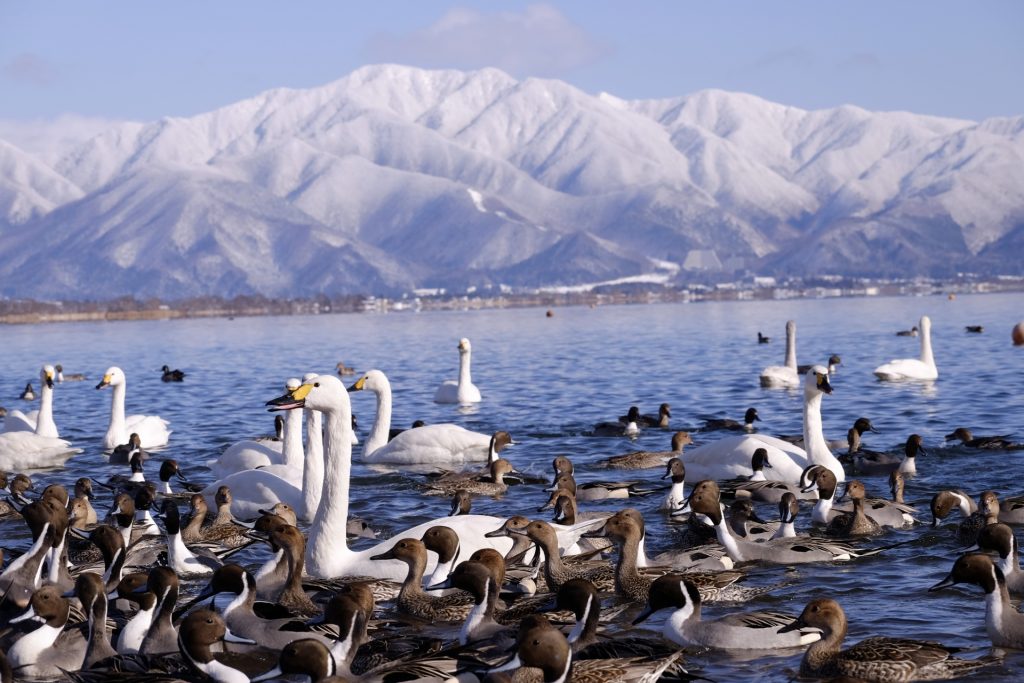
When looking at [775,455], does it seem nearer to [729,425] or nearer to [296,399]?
[296,399]

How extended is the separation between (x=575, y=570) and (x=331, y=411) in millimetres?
3158

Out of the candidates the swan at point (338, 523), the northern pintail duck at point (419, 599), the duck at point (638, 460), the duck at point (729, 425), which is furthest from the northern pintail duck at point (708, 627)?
→ the duck at point (729, 425)

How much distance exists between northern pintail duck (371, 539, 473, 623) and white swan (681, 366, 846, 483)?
905cm

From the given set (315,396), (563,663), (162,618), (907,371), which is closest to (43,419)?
(315,396)

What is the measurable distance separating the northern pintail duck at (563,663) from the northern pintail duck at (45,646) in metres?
3.91

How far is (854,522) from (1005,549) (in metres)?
4.21

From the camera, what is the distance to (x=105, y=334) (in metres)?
128

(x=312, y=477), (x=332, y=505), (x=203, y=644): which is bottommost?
(x=203, y=644)

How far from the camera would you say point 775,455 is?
22.1 m

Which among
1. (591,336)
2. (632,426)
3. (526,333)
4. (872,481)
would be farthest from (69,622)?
(526,333)

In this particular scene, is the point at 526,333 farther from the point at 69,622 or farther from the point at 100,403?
the point at 69,622

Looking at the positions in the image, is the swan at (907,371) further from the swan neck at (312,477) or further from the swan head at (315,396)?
the swan head at (315,396)

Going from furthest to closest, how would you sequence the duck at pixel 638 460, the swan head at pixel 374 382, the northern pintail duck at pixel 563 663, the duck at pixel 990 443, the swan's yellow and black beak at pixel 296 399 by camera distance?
the duck at pixel 990 443 < the duck at pixel 638 460 < the swan head at pixel 374 382 < the swan's yellow and black beak at pixel 296 399 < the northern pintail duck at pixel 563 663

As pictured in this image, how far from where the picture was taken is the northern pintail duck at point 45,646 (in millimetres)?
12203
